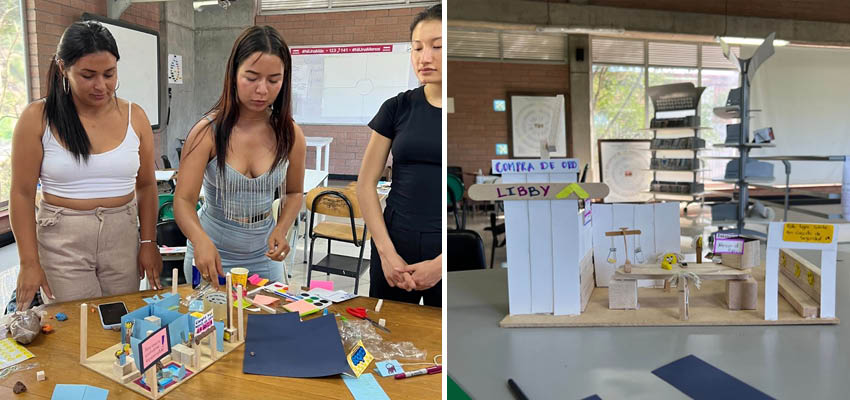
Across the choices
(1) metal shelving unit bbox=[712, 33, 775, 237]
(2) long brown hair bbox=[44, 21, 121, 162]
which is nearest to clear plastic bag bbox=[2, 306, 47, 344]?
(2) long brown hair bbox=[44, 21, 121, 162]

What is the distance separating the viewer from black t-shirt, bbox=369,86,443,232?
1.25 meters

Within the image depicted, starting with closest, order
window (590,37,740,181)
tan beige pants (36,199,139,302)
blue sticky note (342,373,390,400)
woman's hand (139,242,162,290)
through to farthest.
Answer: blue sticky note (342,373,390,400) → tan beige pants (36,199,139,302) → woman's hand (139,242,162,290) → window (590,37,740,181)

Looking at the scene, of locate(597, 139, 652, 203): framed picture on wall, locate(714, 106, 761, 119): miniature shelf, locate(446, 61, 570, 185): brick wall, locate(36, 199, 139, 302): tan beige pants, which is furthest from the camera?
locate(597, 139, 652, 203): framed picture on wall

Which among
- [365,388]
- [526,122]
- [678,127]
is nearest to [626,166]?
[526,122]

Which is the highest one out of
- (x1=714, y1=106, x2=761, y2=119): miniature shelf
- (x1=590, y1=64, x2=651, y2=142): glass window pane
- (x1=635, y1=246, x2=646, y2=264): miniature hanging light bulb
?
(x1=590, y1=64, x2=651, y2=142): glass window pane

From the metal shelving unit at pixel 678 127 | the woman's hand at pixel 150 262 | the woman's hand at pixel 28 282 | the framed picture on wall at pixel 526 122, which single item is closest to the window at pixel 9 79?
the woman's hand at pixel 28 282

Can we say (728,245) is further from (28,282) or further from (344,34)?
(28,282)

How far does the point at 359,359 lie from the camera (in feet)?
3.61

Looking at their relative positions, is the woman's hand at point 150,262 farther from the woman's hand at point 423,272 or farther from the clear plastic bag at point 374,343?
the woman's hand at point 423,272

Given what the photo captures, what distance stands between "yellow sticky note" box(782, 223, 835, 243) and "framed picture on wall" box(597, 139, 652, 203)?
A: 28.8 ft

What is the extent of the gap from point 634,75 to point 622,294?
9701 millimetres

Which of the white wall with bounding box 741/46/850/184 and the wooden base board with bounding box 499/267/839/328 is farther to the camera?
the white wall with bounding box 741/46/850/184

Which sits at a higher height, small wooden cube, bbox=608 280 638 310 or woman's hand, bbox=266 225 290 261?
woman's hand, bbox=266 225 290 261

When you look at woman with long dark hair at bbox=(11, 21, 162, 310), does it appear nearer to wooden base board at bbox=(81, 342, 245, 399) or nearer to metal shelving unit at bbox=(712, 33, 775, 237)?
wooden base board at bbox=(81, 342, 245, 399)
